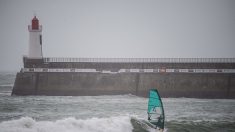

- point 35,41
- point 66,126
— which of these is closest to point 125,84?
point 35,41

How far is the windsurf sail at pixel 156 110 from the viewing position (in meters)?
27.5

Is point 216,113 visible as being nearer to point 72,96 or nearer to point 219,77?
point 219,77

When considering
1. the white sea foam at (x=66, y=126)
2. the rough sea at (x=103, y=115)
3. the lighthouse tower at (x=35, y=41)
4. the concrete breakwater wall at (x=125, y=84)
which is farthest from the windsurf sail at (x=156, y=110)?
the lighthouse tower at (x=35, y=41)

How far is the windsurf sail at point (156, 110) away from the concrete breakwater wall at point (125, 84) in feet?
92.0

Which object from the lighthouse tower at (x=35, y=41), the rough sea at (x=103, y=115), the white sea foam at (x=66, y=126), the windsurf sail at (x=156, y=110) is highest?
the lighthouse tower at (x=35, y=41)

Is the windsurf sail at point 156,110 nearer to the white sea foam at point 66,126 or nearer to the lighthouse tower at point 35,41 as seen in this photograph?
the white sea foam at point 66,126

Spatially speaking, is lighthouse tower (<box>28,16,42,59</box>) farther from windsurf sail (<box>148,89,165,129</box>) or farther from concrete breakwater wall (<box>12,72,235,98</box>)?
windsurf sail (<box>148,89,165,129</box>)

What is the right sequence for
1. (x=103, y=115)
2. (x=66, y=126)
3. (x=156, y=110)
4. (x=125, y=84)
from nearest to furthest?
(x=156, y=110) < (x=66, y=126) < (x=103, y=115) < (x=125, y=84)

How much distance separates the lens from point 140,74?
57.3 metres

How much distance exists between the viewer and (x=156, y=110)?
28.0 meters

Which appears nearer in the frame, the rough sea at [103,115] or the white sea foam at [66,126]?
the white sea foam at [66,126]

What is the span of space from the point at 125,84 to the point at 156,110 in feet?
96.1

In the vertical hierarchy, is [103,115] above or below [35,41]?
below

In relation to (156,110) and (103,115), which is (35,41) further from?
(156,110)
